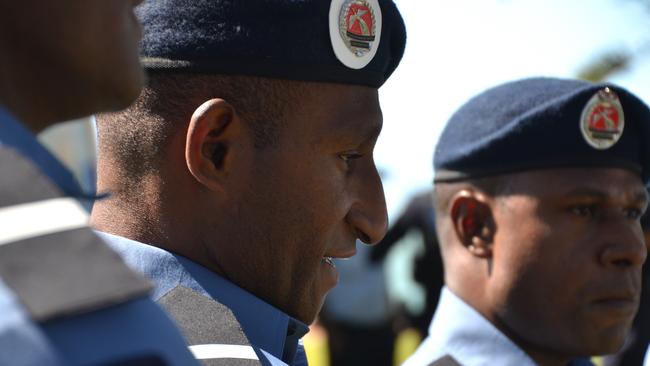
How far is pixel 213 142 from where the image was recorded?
81.0 inches

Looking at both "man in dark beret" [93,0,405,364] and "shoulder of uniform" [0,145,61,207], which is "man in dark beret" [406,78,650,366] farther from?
"shoulder of uniform" [0,145,61,207]

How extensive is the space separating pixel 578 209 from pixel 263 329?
1.61 m

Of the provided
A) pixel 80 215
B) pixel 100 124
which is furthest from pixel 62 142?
pixel 80 215

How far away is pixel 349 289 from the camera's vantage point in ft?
21.7

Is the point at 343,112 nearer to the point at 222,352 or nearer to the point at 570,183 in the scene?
the point at 222,352

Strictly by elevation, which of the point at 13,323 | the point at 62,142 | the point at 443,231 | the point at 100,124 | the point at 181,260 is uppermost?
the point at 13,323

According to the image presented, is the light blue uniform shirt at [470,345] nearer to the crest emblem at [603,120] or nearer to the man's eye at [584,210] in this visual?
the man's eye at [584,210]

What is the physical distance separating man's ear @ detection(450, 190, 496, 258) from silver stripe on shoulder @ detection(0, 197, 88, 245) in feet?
8.32

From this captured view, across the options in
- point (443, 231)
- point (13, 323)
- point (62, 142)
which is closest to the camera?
point (13, 323)

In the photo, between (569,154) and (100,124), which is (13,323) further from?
(569,154)

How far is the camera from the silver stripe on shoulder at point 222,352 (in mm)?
1866

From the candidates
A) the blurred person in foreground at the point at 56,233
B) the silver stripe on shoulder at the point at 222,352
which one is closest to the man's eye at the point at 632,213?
the silver stripe on shoulder at the point at 222,352

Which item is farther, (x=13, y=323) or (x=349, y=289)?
(x=349, y=289)

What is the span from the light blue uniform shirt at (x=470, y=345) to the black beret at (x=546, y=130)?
49 cm
